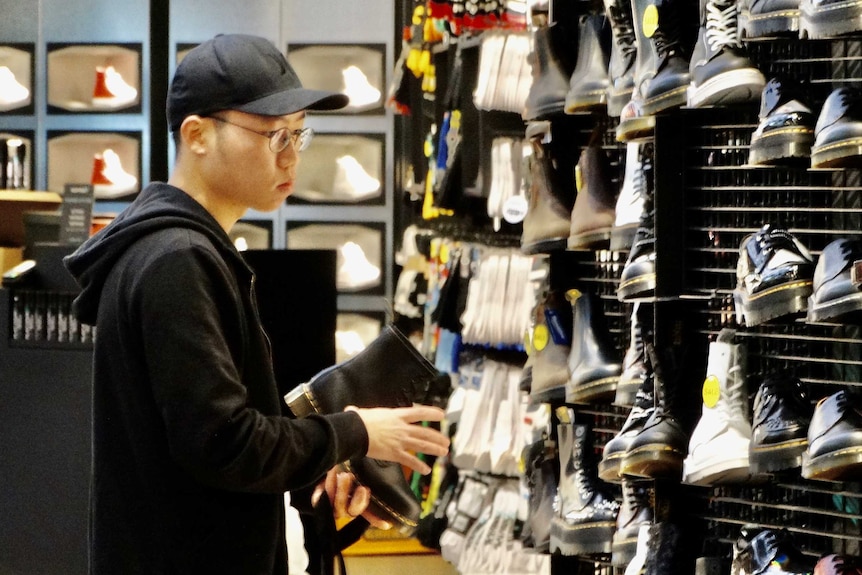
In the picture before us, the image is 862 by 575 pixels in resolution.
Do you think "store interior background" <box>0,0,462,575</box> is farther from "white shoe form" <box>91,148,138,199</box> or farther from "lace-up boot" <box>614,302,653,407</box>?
"lace-up boot" <box>614,302,653,407</box>

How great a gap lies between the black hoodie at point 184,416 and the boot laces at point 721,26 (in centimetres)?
106

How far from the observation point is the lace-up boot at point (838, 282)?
2.28 metres

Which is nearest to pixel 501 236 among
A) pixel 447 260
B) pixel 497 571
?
pixel 447 260

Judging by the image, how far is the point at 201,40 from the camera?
307 inches

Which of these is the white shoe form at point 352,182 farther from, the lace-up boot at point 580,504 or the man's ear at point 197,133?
the man's ear at point 197,133

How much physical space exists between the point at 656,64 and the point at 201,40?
5.39 meters

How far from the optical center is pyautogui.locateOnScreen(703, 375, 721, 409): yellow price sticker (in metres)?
2.62

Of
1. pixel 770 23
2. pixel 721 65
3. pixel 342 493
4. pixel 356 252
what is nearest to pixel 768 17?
pixel 770 23

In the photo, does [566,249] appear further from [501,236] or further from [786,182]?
[501,236]

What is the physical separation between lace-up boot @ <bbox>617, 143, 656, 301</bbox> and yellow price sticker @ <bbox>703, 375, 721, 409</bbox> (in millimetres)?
A: 291

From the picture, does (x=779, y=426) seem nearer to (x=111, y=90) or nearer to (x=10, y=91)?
(x=111, y=90)

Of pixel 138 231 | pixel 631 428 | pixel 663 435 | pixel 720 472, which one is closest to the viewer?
pixel 138 231

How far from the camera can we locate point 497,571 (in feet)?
16.6

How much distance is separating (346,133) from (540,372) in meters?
4.63
